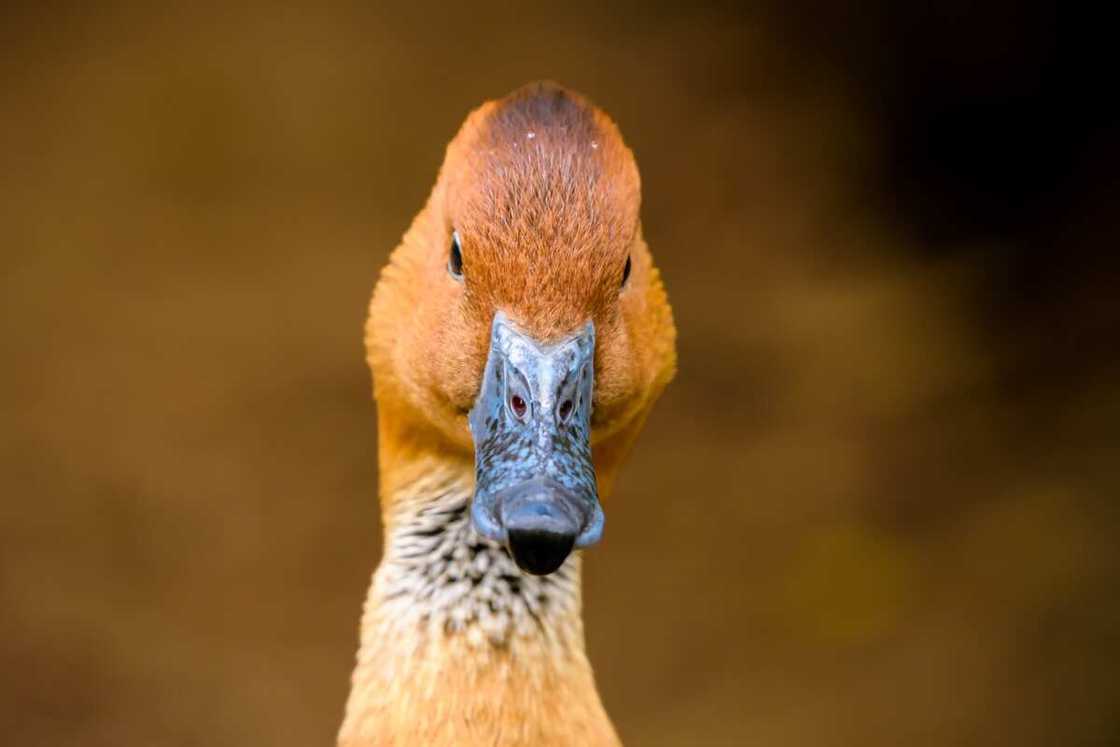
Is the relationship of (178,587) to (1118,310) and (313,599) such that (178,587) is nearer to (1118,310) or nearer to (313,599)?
(313,599)

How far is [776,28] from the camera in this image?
3957 mm

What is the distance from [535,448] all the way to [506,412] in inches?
4.3

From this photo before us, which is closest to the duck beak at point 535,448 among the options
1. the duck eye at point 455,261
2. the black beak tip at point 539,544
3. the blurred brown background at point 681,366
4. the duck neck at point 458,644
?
the black beak tip at point 539,544

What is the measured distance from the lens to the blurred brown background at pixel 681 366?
4066 millimetres

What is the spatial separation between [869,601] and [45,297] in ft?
9.14

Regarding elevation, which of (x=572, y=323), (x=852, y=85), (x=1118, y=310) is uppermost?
(x=852, y=85)

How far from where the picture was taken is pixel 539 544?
1.84m

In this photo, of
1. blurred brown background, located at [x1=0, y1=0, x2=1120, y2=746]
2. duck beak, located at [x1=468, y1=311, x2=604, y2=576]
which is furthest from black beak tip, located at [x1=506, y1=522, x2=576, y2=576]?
blurred brown background, located at [x1=0, y1=0, x2=1120, y2=746]

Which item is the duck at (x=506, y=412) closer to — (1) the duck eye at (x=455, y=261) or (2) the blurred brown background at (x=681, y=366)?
(1) the duck eye at (x=455, y=261)

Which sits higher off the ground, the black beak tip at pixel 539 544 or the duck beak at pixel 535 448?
the duck beak at pixel 535 448

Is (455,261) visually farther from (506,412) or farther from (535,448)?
(535,448)

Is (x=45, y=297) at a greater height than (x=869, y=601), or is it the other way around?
(x=45, y=297)

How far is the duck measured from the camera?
2.02 meters

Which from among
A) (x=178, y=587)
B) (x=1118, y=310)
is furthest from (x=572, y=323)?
(x=178, y=587)
